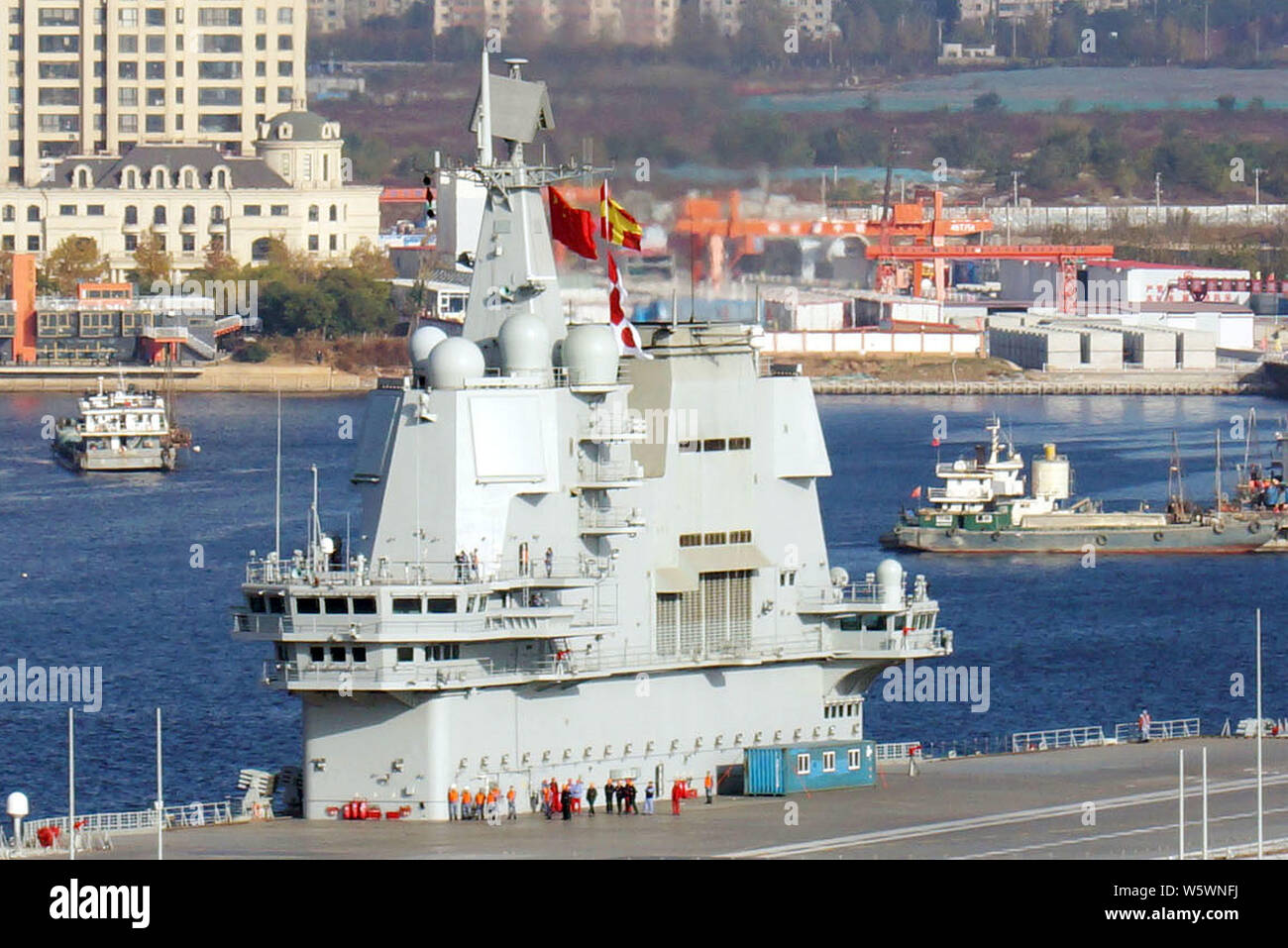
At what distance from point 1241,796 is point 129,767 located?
74.7ft

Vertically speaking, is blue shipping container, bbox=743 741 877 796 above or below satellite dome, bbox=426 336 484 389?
below

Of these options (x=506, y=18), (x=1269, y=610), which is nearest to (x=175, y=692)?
(x=1269, y=610)

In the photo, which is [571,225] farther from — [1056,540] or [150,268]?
[150,268]

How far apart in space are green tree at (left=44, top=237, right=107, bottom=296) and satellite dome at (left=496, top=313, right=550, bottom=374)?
143 metres

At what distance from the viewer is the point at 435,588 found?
5031 centimetres

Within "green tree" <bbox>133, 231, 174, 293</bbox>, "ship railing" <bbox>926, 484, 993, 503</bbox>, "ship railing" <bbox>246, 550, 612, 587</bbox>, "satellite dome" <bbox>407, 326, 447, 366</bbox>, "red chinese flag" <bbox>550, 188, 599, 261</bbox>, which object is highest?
"green tree" <bbox>133, 231, 174, 293</bbox>

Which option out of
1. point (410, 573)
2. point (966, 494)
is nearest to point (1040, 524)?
point (966, 494)

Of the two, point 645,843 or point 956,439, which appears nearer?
point 645,843

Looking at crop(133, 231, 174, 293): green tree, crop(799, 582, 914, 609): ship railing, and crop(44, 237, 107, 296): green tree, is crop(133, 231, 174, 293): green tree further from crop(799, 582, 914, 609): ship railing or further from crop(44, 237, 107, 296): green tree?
crop(799, 582, 914, 609): ship railing

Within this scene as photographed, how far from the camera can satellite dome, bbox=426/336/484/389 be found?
169 ft

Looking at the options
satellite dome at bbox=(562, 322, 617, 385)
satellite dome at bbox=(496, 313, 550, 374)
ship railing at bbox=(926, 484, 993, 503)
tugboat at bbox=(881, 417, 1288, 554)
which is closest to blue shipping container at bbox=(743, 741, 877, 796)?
satellite dome at bbox=(562, 322, 617, 385)

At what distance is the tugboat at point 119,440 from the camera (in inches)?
5438

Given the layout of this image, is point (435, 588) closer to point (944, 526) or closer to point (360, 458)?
point (360, 458)

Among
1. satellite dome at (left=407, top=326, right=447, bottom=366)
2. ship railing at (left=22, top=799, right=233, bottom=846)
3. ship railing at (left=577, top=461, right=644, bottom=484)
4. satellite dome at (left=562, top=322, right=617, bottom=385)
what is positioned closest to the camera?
ship railing at (left=22, top=799, right=233, bottom=846)
